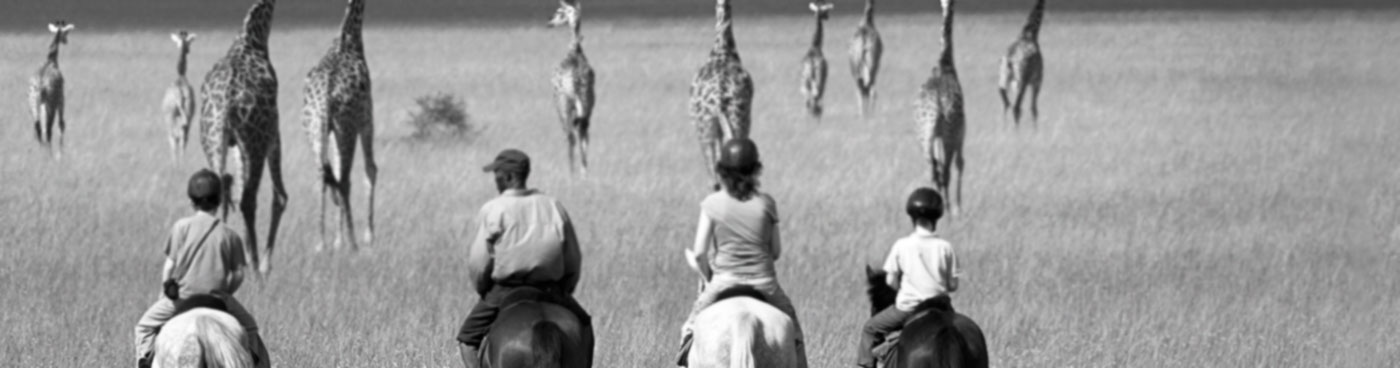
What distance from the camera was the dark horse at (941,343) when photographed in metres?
7.23

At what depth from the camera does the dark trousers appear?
7.93 m

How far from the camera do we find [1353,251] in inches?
593

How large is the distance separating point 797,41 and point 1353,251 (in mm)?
30717

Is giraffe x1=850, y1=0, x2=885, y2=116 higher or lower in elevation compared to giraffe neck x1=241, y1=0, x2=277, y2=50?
lower

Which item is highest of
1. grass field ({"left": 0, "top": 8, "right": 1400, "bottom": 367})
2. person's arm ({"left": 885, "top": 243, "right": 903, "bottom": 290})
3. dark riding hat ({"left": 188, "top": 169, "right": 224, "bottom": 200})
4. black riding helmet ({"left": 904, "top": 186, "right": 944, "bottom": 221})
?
dark riding hat ({"left": 188, "top": 169, "right": 224, "bottom": 200})

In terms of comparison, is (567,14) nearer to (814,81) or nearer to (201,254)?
(814,81)

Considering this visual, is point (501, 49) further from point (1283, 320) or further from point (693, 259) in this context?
point (693, 259)

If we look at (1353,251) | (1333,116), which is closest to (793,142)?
(1333,116)

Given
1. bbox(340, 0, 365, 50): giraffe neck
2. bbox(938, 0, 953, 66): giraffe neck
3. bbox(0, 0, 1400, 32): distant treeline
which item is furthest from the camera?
bbox(0, 0, 1400, 32): distant treeline

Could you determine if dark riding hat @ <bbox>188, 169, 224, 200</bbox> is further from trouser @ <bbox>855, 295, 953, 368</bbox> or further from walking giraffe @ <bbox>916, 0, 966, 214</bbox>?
walking giraffe @ <bbox>916, 0, 966, 214</bbox>

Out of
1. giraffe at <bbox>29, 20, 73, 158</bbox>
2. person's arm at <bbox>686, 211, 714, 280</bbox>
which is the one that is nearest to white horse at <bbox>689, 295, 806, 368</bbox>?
person's arm at <bbox>686, 211, 714, 280</bbox>

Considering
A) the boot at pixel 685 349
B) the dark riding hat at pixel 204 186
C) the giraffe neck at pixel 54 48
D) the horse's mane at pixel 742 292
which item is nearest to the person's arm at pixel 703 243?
the horse's mane at pixel 742 292

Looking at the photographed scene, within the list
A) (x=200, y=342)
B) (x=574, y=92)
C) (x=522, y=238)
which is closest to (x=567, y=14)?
(x=574, y=92)

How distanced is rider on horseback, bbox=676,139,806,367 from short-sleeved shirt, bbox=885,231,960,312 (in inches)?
17.7
